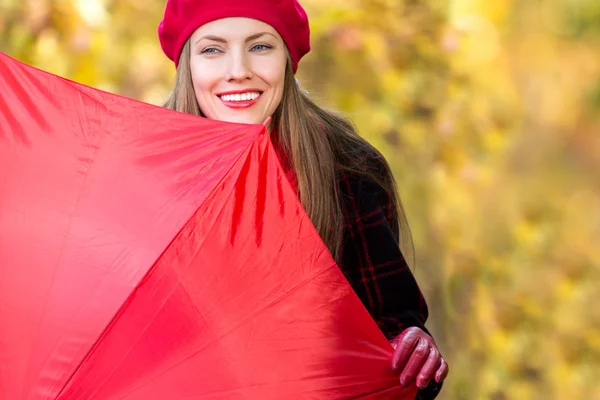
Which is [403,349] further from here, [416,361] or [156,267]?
[156,267]

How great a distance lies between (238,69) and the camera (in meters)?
2.65

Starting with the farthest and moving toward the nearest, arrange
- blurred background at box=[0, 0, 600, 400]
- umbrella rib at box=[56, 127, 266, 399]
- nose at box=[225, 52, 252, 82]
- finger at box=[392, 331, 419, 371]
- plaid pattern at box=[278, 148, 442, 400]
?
blurred background at box=[0, 0, 600, 400]
plaid pattern at box=[278, 148, 442, 400]
nose at box=[225, 52, 252, 82]
finger at box=[392, 331, 419, 371]
umbrella rib at box=[56, 127, 266, 399]

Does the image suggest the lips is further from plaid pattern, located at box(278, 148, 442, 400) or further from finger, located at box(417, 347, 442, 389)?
finger, located at box(417, 347, 442, 389)

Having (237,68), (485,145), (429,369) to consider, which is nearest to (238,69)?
(237,68)

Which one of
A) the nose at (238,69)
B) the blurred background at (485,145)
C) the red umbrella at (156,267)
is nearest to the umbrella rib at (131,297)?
the red umbrella at (156,267)

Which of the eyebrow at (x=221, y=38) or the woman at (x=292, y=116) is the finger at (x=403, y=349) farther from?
the eyebrow at (x=221, y=38)

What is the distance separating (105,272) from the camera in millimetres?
2117

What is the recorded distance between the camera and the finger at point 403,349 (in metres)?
2.35

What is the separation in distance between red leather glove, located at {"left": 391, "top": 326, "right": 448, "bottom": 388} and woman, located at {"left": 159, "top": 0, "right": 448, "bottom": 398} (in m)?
0.14

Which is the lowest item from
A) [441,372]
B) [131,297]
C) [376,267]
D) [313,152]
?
[441,372]

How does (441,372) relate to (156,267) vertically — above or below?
below

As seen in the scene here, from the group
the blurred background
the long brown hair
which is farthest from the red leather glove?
the blurred background

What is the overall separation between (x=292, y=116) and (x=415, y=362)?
700mm

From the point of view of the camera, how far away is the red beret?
265 centimetres
